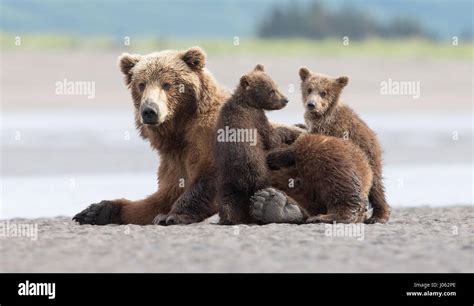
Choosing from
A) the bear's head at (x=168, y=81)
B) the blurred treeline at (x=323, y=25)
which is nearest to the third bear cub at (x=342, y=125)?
the bear's head at (x=168, y=81)

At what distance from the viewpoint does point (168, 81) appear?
863cm

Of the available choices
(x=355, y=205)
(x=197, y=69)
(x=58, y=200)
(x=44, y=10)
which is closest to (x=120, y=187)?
(x=58, y=200)

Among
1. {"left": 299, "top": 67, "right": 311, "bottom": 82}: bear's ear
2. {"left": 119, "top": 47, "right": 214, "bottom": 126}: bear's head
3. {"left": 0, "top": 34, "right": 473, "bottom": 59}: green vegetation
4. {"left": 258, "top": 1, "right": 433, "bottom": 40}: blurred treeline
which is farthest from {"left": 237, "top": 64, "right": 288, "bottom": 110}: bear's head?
{"left": 258, "top": 1, "right": 433, "bottom": 40}: blurred treeline

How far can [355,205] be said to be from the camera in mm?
8078

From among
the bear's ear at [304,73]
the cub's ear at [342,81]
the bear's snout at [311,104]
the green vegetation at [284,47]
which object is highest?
the green vegetation at [284,47]

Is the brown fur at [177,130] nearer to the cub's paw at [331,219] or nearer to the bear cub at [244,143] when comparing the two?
the bear cub at [244,143]

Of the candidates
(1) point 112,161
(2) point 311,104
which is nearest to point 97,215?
(2) point 311,104

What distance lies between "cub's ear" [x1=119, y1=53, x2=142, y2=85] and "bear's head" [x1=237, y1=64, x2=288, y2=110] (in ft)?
3.37

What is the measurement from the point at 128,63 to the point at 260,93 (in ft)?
4.06

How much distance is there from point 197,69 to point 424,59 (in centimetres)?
2507

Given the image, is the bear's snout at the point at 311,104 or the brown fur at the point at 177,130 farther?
the bear's snout at the point at 311,104

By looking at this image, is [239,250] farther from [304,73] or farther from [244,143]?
[304,73]

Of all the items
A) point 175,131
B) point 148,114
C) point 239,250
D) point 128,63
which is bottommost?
point 239,250

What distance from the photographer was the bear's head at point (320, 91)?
28.3 ft
